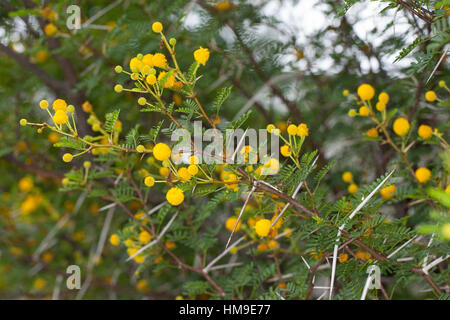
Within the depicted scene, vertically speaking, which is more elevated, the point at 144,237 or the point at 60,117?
the point at 60,117

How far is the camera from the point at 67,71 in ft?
3.78

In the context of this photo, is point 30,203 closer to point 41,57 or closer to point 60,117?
point 41,57

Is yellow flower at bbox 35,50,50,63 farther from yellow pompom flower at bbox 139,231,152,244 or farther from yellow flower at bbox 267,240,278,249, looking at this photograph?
yellow flower at bbox 267,240,278,249

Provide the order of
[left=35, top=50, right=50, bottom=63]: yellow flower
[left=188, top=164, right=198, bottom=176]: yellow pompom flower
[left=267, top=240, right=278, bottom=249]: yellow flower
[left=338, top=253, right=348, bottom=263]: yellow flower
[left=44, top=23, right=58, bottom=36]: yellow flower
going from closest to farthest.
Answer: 1. [left=188, top=164, right=198, bottom=176]: yellow pompom flower
2. [left=338, top=253, right=348, bottom=263]: yellow flower
3. [left=267, top=240, right=278, bottom=249]: yellow flower
4. [left=44, top=23, right=58, bottom=36]: yellow flower
5. [left=35, top=50, right=50, bottom=63]: yellow flower

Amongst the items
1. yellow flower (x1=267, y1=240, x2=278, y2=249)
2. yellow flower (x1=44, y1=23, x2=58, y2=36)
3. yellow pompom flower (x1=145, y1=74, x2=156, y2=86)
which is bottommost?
yellow flower (x1=267, y1=240, x2=278, y2=249)

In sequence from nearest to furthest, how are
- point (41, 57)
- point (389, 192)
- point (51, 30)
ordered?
point (389, 192) → point (51, 30) → point (41, 57)

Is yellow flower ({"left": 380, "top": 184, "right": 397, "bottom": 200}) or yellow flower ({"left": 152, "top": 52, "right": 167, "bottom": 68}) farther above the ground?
yellow flower ({"left": 152, "top": 52, "right": 167, "bottom": 68})

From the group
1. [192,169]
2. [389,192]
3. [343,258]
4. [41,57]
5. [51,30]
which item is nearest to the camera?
[192,169]

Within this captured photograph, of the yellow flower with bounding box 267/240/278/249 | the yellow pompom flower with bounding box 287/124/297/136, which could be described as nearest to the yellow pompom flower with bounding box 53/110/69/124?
the yellow pompom flower with bounding box 287/124/297/136

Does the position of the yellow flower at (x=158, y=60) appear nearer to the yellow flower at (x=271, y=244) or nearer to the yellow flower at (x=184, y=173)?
the yellow flower at (x=184, y=173)

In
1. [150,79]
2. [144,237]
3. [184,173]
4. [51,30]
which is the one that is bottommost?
[144,237]

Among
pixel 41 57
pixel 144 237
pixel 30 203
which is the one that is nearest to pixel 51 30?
pixel 41 57

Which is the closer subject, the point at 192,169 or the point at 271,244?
the point at 192,169
